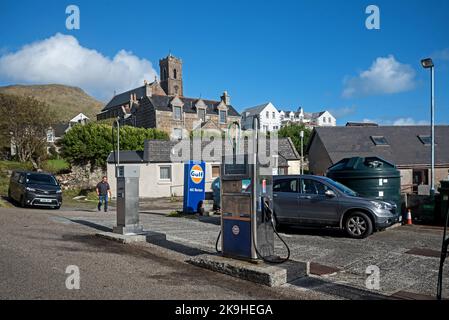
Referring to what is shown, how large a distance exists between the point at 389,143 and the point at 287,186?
2707cm

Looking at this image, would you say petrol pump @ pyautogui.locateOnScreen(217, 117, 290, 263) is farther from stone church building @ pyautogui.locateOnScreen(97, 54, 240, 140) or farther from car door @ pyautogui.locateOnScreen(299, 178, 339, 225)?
stone church building @ pyautogui.locateOnScreen(97, 54, 240, 140)

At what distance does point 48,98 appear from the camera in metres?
186

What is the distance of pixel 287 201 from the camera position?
11.3 metres

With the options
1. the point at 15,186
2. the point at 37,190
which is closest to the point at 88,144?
the point at 15,186

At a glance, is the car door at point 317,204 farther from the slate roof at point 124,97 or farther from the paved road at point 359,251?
the slate roof at point 124,97

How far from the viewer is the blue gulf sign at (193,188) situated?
56.0ft

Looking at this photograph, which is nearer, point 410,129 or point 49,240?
point 49,240

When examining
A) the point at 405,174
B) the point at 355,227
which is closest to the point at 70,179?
the point at 405,174

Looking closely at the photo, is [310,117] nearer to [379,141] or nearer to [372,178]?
[379,141]

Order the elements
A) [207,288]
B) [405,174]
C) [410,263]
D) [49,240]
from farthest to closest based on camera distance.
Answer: [405,174]
[49,240]
[410,263]
[207,288]

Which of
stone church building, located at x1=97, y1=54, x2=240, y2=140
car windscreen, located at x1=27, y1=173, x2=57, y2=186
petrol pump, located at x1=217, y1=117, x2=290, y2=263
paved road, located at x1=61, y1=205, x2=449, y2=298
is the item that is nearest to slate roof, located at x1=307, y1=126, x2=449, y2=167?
stone church building, located at x1=97, y1=54, x2=240, y2=140

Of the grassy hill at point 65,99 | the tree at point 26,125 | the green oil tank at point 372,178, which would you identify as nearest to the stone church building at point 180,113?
the tree at point 26,125
